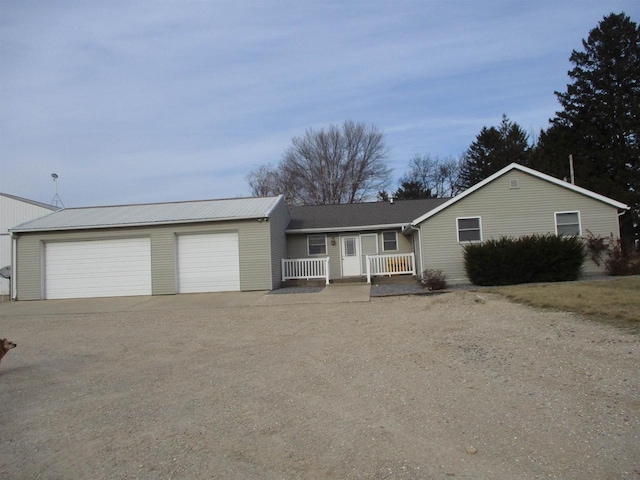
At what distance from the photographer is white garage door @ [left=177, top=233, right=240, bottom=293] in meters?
17.4

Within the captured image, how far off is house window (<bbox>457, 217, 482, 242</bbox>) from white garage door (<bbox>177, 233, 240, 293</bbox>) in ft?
27.6

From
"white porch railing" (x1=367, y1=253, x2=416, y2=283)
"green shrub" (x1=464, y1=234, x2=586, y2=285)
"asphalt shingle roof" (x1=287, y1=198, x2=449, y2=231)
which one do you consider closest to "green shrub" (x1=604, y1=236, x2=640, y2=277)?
"green shrub" (x1=464, y1=234, x2=586, y2=285)

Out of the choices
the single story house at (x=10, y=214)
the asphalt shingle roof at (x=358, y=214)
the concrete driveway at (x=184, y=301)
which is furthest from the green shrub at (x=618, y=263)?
the single story house at (x=10, y=214)

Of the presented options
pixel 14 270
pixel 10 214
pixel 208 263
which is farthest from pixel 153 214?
pixel 10 214

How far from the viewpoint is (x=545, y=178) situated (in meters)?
16.9

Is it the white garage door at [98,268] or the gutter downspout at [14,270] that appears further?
the gutter downspout at [14,270]

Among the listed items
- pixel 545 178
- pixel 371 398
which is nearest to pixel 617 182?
pixel 545 178

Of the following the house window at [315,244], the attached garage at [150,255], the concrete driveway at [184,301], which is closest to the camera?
the concrete driveway at [184,301]

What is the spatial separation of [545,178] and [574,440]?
1494 centimetres

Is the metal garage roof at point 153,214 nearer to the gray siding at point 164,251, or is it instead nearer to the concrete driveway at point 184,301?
the gray siding at point 164,251

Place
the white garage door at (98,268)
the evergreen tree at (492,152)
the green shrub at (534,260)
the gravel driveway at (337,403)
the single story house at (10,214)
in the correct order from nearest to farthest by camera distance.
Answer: the gravel driveway at (337,403)
the green shrub at (534,260)
the white garage door at (98,268)
the single story house at (10,214)
the evergreen tree at (492,152)

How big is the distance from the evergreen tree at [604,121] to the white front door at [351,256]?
60.6ft

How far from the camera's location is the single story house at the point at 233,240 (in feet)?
55.9

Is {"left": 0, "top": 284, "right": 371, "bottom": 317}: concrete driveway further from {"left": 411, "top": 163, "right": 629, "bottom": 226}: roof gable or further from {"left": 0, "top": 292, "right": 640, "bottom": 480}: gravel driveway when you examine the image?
{"left": 0, "top": 292, "right": 640, "bottom": 480}: gravel driveway
